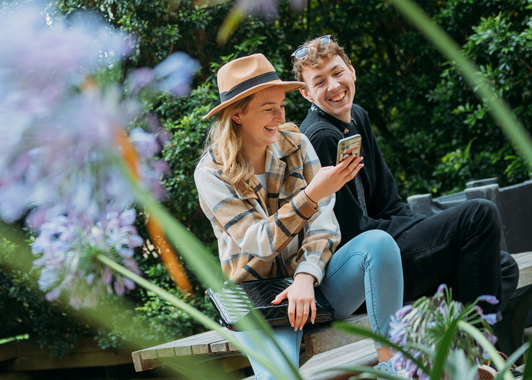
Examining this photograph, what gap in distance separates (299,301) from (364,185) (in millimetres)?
624

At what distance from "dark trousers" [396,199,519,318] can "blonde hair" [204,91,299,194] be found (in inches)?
21.2

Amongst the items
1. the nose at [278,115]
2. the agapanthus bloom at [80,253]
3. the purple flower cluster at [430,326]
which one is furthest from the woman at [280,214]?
the agapanthus bloom at [80,253]

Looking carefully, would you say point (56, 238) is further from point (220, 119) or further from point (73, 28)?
point (220, 119)

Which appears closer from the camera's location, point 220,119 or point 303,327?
point 303,327

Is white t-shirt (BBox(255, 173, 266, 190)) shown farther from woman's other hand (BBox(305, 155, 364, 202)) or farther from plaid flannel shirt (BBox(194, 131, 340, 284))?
woman's other hand (BBox(305, 155, 364, 202))

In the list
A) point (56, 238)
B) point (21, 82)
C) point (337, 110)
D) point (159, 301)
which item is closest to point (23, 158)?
point (21, 82)

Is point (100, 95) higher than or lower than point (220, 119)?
lower

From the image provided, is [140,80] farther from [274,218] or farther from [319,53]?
[319,53]

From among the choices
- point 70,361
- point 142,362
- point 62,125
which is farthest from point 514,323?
point 70,361

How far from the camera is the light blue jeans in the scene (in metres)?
1.50

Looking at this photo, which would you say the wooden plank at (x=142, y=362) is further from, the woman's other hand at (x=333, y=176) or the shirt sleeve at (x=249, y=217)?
the woman's other hand at (x=333, y=176)

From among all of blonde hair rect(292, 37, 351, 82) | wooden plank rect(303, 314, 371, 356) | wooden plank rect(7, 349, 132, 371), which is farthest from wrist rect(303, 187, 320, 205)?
wooden plank rect(7, 349, 132, 371)

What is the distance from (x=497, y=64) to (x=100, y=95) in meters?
4.39

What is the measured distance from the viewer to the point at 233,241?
5.53 ft
